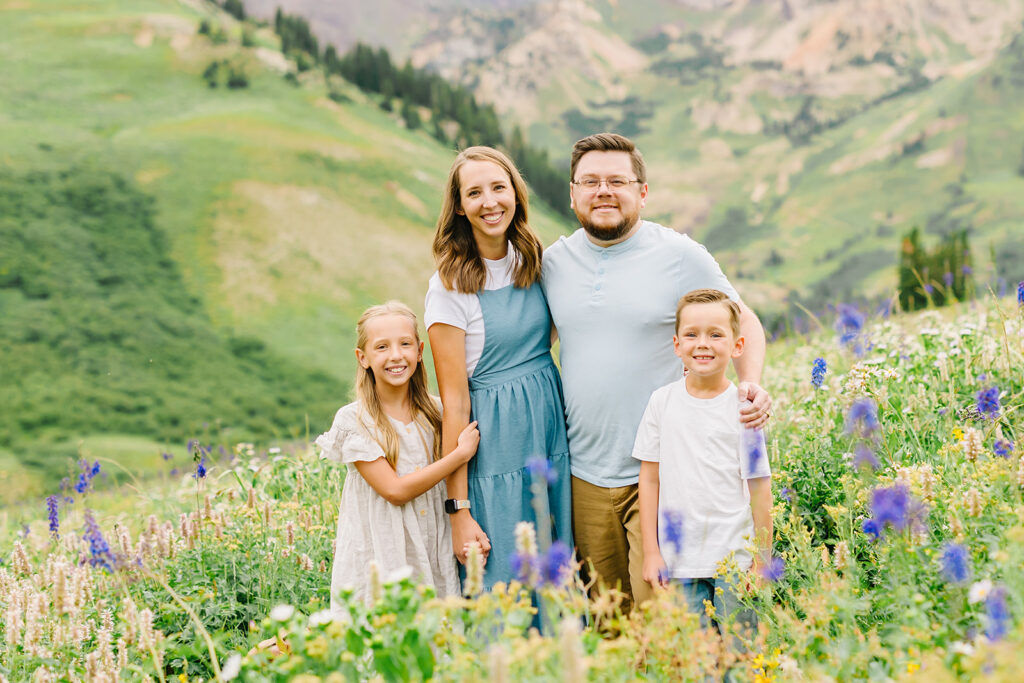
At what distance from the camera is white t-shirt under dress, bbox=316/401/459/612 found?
12.0ft

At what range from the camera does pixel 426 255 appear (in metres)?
35.6

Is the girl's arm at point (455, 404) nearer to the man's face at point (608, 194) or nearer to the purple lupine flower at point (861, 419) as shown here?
the man's face at point (608, 194)

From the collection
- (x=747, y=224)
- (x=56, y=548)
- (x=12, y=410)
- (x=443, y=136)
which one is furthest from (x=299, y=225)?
(x=747, y=224)

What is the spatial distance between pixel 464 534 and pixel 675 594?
1.33 m

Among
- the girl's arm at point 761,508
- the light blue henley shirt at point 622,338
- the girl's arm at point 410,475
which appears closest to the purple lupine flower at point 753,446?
the girl's arm at point 761,508


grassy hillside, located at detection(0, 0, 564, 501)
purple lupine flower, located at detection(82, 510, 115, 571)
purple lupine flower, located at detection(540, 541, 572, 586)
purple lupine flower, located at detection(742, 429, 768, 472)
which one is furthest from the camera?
Result: grassy hillside, located at detection(0, 0, 564, 501)

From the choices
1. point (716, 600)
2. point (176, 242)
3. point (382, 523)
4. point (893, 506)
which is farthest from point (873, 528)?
point (176, 242)

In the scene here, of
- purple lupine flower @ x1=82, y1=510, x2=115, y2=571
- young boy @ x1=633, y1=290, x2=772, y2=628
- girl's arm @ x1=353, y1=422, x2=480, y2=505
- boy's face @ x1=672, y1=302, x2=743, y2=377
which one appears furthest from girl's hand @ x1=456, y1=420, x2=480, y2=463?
purple lupine flower @ x1=82, y1=510, x2=115, y2=571

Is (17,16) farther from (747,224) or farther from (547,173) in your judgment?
(747,224)

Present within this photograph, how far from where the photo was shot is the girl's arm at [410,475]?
355 cm

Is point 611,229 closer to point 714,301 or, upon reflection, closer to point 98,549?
point 714,301

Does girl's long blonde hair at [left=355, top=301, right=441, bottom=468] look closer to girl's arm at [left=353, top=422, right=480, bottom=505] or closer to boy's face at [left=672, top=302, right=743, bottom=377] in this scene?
girl's arm at [left=353, top=422, right=480, bottom=505]

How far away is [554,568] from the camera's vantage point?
7.61 ft

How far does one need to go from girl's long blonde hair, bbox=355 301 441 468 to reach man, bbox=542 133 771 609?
736 millimetres
